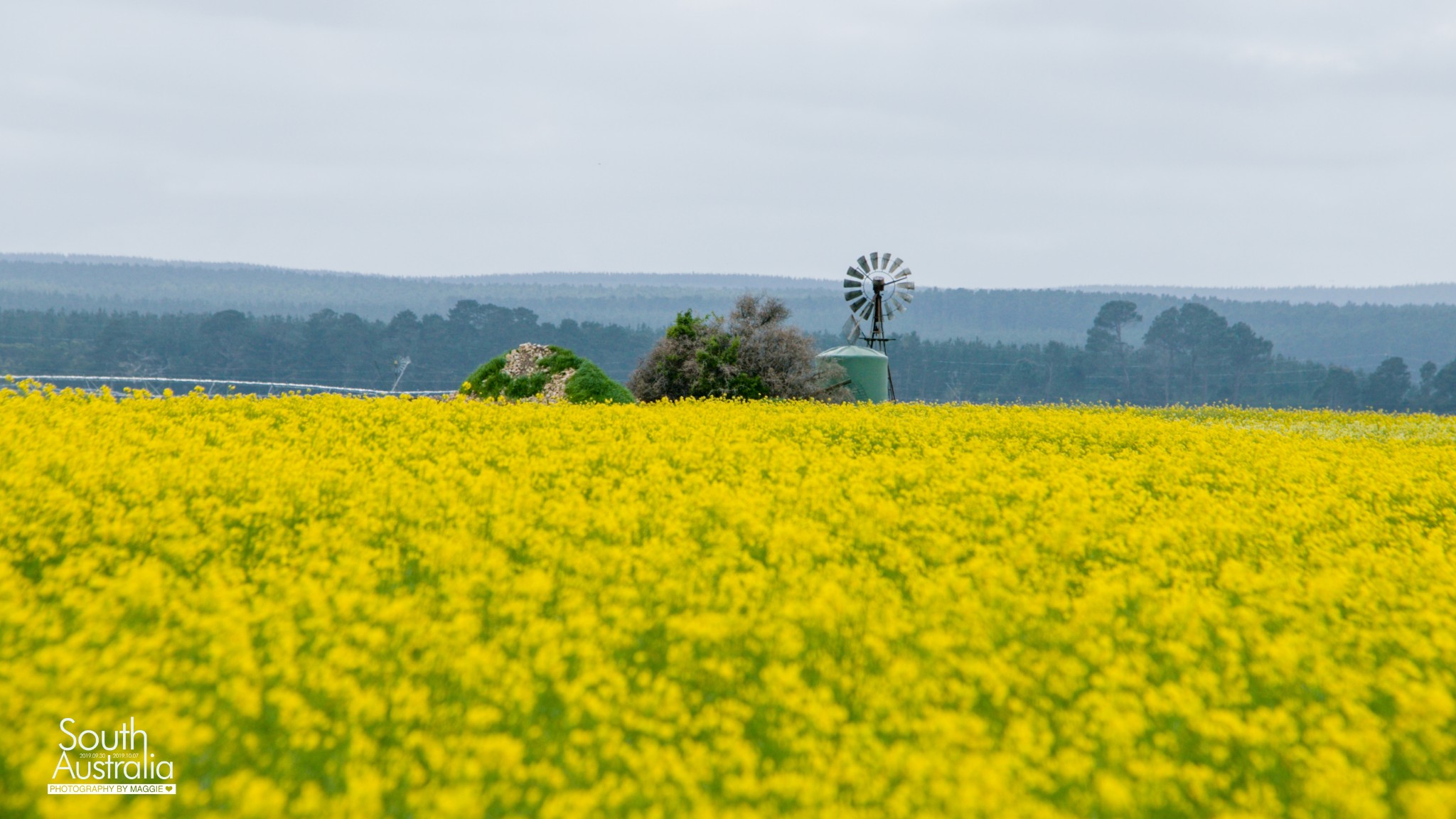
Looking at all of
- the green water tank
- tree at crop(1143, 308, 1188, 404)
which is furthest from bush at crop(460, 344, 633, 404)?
tree at crop(1143, 308, 1188, 404)

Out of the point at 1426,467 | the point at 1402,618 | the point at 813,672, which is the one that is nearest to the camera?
the point at 813,672

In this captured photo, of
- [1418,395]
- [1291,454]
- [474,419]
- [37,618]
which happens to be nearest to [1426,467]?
[1291,454]

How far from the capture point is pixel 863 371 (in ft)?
110

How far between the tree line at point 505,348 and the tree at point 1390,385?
16.6 metres

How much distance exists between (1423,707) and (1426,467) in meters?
12.3

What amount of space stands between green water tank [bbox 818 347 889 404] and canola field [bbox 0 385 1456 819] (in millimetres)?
21373

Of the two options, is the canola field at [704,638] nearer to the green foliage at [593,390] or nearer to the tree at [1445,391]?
the green foliage at [593,390]

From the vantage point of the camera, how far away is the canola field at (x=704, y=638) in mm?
4559

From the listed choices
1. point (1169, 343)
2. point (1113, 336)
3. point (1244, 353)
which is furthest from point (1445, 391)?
point (1113, 336)

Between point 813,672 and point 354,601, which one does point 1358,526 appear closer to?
point 813,672

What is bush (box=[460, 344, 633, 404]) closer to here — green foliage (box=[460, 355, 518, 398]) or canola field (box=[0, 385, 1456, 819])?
green foliage (box=[460, 355, 518, 398])

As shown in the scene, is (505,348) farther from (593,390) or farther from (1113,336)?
(593,390)

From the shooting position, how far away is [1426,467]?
1520 centimetres

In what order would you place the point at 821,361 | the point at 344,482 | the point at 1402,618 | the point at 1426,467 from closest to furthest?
1. the point at 1402,618
2. the point at 344,482
3. the point at 1426,467
4. the point at 821,361
